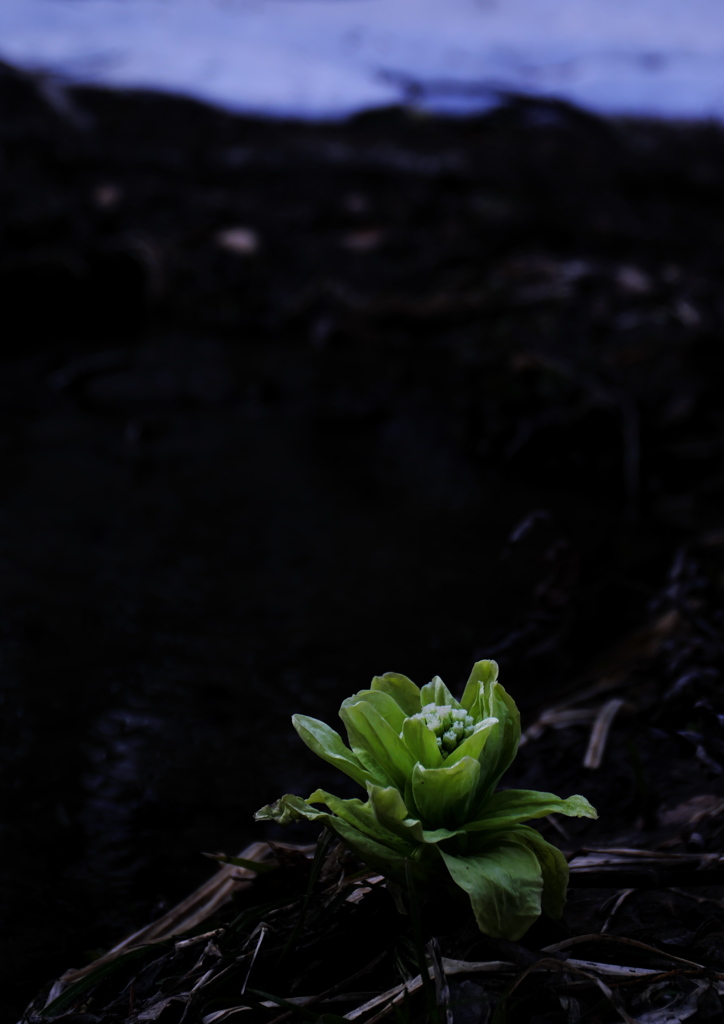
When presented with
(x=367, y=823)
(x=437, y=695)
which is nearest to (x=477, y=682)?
(x=437, y=695)

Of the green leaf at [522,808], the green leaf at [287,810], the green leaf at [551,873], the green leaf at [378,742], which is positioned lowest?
the green leaf at [551,873]

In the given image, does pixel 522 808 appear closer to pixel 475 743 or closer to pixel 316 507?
pixel 475 743

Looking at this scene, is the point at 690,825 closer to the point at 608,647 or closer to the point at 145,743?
the point at 608,647

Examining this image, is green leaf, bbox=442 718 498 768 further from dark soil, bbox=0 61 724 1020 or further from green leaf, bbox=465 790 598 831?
dark soil, bbox=0 61 724 1020

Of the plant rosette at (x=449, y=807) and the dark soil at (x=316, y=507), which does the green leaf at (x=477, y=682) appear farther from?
the dark soil at (x=316, y=507)

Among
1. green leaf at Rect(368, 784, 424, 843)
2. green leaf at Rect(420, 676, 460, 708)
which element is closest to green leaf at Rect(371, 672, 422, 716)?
green leaf at Rect(420, 676, 460, 708)

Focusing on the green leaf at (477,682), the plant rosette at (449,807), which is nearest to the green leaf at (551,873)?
the plant rosette at (449,807)
